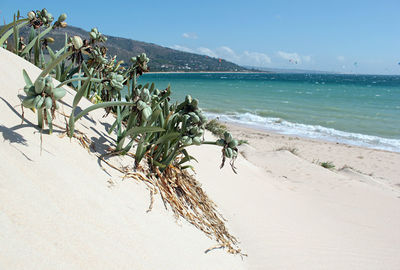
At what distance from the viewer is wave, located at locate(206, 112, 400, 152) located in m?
13.0

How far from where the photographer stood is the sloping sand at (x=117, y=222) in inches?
42.5

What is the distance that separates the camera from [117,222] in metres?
1.39

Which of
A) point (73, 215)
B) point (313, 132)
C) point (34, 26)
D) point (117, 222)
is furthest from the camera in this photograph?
point (313, 132)

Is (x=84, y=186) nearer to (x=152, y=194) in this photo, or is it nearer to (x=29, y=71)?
(x=152, y=194)

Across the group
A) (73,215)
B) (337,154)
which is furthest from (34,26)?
(337,154)

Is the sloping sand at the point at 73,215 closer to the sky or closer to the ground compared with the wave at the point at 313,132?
closer to the sky

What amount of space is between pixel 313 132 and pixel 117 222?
14637mm

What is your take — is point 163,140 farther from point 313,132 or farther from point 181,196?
point 313,132

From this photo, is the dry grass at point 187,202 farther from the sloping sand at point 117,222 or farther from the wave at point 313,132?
the wave at point 313,132

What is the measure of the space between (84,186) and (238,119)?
16.6m

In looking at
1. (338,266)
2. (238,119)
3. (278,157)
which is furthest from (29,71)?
(238,119)

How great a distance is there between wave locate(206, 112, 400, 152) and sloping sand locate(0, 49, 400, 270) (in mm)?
9819

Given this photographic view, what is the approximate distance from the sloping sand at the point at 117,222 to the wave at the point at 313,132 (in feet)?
32.2

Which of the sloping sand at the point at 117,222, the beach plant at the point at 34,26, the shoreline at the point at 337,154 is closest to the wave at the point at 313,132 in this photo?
the shoreline at the point at 337,154
